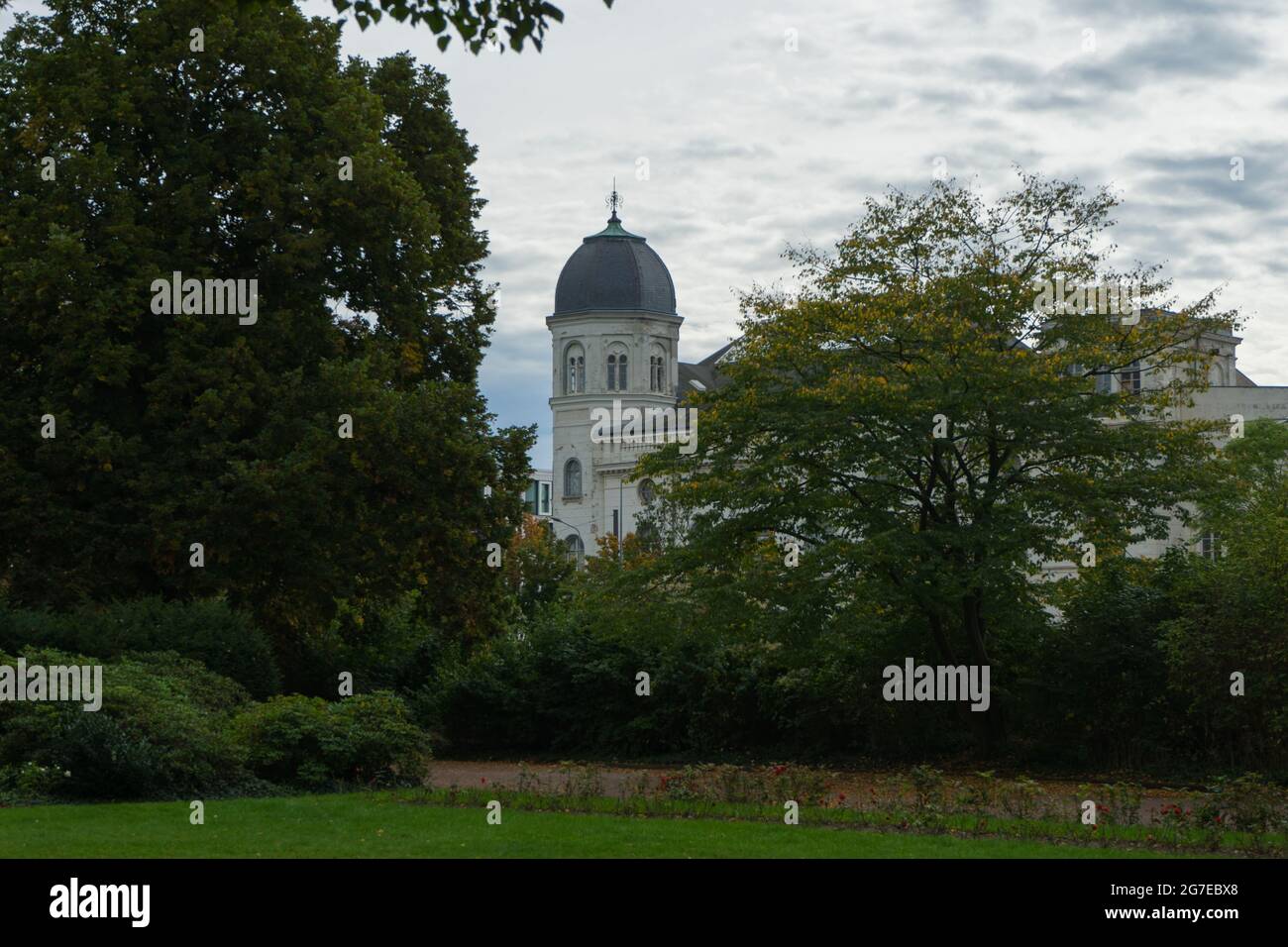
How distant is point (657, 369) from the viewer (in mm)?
156375

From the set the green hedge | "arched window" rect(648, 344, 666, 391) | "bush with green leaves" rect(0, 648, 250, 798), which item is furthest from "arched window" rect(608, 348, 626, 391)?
"bush with green leaves" rect(0, 648, 250, 798)

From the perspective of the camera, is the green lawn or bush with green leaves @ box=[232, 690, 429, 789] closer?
the green lawn

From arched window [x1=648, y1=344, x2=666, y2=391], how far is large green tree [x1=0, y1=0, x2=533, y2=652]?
124 m

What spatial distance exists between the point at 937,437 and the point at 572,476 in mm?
119930

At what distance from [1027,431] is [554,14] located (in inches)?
638

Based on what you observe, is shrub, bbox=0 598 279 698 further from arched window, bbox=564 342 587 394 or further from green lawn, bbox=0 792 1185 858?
arched window, bbox=564 342 587 394

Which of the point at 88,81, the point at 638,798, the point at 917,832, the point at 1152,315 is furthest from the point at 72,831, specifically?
the point at 1152,315

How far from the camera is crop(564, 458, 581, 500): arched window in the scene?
473 feet

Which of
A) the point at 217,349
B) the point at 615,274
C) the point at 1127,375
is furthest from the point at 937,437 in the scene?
the point at 615,274

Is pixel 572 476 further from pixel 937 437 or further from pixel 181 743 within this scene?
pixel 181 743

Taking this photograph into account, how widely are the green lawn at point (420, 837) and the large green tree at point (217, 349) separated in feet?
34.4

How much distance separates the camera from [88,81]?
94.0 ft

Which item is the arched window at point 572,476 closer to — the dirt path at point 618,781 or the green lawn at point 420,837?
the dirt path at point 618,781

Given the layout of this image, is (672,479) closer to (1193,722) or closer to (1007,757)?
(1007,757)
